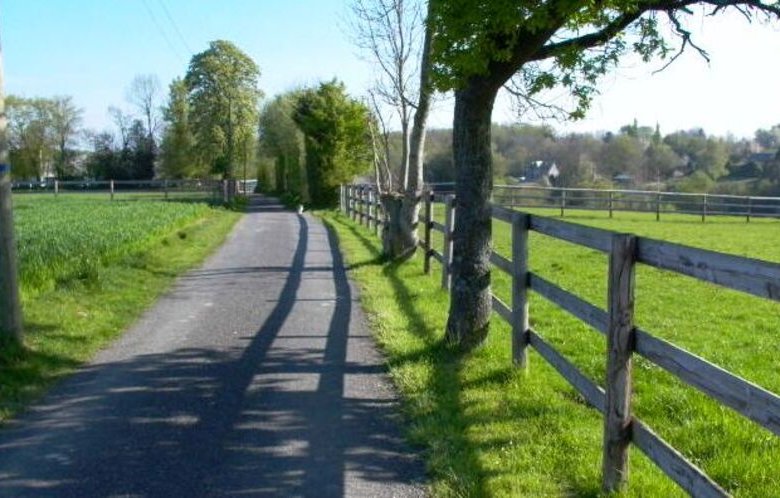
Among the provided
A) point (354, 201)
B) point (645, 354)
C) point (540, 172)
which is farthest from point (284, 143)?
point (645, 354)

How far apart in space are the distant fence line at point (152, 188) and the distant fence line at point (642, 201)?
15242 millimetres

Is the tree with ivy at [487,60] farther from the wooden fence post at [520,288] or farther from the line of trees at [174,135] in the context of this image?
the line of trees at [174,135]

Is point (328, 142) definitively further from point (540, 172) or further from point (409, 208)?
point (409, 208)

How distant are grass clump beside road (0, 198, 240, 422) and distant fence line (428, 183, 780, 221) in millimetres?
20717

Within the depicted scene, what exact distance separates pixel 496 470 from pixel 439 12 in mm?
3393

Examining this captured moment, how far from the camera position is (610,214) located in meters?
37.2

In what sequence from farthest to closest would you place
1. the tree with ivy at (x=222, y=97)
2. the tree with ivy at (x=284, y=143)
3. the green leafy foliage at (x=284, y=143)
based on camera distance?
the tree with ivy at (x=222, y=97) → the green leafy foliage at (x=284, y=143) → the tree with ivy at (x=284, y=143)

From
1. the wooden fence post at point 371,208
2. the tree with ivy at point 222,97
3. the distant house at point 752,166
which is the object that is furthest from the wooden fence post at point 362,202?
the distant house at point 752,166

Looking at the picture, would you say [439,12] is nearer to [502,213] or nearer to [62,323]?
[502,213]

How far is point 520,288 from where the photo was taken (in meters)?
6.70

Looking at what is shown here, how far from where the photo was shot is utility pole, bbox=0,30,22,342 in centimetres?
736

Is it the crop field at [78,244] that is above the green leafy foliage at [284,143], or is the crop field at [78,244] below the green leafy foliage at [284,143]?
below

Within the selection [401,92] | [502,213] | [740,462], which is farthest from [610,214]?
[740,462]

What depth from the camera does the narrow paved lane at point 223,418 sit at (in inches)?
180
